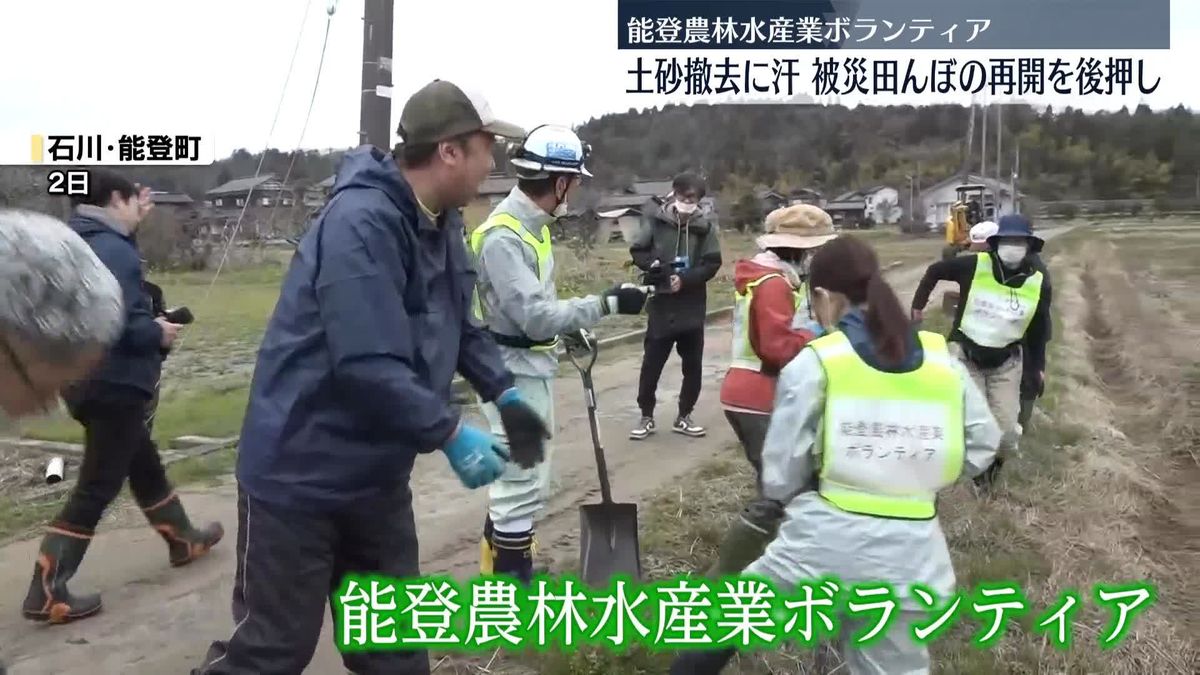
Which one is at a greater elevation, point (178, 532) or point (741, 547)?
point (741, 547)

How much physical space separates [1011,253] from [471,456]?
4455 mm

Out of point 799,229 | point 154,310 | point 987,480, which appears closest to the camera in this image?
point 799,229

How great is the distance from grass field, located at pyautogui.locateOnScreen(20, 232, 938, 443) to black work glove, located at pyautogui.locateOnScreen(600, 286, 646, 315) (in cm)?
194

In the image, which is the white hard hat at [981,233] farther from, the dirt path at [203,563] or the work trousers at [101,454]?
the work trousers at [101,454]

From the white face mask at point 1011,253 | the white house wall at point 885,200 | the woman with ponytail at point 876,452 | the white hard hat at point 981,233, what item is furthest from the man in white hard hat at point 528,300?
the white house wall at point 885,200

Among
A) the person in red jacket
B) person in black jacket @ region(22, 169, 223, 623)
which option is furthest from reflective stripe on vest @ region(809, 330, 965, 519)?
person in black jacket @ region(22, 169, 223, 623)

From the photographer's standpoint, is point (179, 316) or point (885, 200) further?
point (885, 200)

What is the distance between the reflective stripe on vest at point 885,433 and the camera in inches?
110

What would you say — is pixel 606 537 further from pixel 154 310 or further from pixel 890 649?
pixel 154 310

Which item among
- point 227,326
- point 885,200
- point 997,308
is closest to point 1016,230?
point 997,308

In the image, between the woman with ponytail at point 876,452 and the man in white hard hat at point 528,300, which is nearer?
the woman with ponytail at point 876,452

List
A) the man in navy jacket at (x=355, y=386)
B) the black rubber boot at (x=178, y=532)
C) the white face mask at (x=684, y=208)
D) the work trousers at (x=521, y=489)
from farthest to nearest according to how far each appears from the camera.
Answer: the white face mask at (x=684, y=208), the black rubber boot at (x=178, y=532), the work trousers at (x=521, y=489), the man in navy jacket at (x=355, y=386)

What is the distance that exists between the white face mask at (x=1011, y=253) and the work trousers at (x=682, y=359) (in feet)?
7.38

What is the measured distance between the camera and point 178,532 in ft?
16.6
